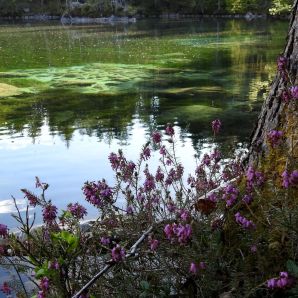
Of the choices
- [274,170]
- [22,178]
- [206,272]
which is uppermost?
[274,170]

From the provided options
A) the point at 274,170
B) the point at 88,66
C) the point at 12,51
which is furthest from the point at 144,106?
the point at 12,51

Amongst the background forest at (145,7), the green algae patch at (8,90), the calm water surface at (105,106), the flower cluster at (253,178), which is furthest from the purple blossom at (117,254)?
the background forest at (145,7)

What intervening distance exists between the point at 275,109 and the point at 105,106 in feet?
40.6

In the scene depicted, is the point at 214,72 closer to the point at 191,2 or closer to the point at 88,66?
the point at 88,66

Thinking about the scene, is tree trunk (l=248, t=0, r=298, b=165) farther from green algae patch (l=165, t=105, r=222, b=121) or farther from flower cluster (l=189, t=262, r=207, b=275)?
green algae patch (l=165, t=105, r=222, b=121)

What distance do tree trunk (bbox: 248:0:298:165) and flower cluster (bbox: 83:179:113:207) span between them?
905mm

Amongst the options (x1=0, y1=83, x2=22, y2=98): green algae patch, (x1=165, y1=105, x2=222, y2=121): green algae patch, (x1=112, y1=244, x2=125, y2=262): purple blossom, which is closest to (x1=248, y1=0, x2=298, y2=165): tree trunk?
(x1=112, y1=244, x2=125, y2=262): purple blossom

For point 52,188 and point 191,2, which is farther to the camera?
point 191,2

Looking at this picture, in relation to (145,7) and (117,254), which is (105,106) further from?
(145,7)

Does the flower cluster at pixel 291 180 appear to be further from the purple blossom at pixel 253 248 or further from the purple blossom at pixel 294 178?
the purple blossom at pixel 253 248

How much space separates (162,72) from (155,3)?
68.8 m

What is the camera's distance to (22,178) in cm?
932

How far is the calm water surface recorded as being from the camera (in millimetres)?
9984

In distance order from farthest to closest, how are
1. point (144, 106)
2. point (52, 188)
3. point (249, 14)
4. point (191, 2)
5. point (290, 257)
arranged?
point (191, 2)
point (249, 14)
point (144, 106)
point (52, 188)
point (290, 257)
